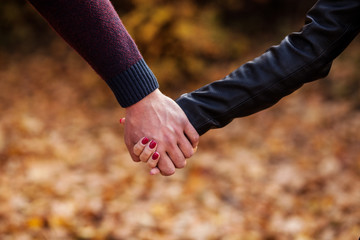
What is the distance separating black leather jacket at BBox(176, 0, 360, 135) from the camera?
147 cm

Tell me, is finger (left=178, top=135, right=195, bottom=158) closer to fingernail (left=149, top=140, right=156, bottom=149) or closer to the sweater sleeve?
fingernail (left=149, top=140, right=156, bottom=149)

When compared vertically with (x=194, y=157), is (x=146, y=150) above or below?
above

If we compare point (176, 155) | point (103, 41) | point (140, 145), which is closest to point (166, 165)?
point (176, 155)

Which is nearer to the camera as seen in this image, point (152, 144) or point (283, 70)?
point (283, 70)

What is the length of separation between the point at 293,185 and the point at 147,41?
10.4 ft

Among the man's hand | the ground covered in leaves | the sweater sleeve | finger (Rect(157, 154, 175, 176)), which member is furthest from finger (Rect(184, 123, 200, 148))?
the ground covered in leaves

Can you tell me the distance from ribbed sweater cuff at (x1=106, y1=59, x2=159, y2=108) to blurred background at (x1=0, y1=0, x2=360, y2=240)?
1492 mm

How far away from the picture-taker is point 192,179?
381 centimetres

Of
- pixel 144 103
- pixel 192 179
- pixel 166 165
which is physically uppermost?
pixel 144 103

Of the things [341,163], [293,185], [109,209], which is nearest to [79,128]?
[109,209]

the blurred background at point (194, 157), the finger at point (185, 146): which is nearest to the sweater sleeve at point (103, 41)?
the finger at point (185, 146)

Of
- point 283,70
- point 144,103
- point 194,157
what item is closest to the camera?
point 283,70

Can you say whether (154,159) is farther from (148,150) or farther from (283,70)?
(283,70)

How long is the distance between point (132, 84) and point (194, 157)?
9.04 ft
